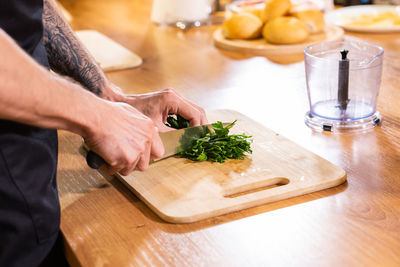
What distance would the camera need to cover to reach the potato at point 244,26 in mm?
1816

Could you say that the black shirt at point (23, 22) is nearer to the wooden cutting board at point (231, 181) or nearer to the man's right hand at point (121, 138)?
the man's right hand at point (121, 138)

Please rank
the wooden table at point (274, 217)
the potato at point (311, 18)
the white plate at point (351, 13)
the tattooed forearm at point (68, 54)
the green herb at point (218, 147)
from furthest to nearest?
the white plate at point (351, 13), the potato at point (311, 18), the tattooed forearm at point (68, 54), the green herb at point (218, 147), the wooden table at point (274, 217)

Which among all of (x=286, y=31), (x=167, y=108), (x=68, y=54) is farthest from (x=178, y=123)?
(x=286, y=31)

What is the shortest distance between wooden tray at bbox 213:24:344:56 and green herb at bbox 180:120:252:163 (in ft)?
2.51

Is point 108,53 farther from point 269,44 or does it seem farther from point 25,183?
point 25,183

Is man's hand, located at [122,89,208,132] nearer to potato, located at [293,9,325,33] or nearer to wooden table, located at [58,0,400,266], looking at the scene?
wooden table, located at [58,0,400,266]

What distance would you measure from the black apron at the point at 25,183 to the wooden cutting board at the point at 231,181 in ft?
0.48

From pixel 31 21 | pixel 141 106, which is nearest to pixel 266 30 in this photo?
pixel 141 106

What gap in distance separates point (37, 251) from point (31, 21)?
0.36 metres

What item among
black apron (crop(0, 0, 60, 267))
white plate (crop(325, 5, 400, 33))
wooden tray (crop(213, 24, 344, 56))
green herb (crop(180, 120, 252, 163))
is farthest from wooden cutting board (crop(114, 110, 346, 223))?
white plate (crop(325, 5, 400, 33))

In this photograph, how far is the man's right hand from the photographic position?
0.81 meters

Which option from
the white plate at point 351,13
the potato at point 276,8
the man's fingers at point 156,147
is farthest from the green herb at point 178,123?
the white plate at point 351,13

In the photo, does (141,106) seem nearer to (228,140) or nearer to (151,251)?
(228,140)

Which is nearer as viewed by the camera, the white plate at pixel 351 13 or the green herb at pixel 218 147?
the green herb at pixel 218 147
